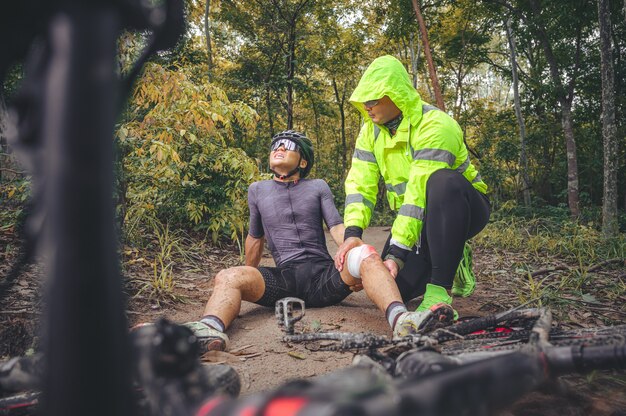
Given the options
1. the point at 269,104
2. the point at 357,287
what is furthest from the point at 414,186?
the point at 269,104

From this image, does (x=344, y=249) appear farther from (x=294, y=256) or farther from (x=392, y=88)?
(x=392, y=88)

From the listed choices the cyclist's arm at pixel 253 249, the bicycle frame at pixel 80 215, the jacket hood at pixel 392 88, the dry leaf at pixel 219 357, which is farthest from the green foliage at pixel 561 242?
the bicycle frame at pixel 80 215

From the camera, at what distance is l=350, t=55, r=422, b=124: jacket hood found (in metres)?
2.40

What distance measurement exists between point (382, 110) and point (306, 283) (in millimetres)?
1230

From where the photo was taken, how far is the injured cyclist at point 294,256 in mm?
2107

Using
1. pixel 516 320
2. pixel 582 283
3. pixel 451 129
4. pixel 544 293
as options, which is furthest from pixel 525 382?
pixel 582 283

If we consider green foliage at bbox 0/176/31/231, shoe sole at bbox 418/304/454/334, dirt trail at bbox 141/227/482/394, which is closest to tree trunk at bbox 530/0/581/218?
dirt trail at bbox 141/227/482/394

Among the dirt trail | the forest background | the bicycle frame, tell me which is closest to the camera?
the bicycle frame

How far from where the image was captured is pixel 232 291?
2.18 m

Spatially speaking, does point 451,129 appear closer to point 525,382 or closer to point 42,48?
point 525,382

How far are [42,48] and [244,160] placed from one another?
4.69 meters

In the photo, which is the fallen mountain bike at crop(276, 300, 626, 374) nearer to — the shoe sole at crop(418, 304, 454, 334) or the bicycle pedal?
the shoe sole at crop(418, 304, 454, 334)

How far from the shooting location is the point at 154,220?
483 cm

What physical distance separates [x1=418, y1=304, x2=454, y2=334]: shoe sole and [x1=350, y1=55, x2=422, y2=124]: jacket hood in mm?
1235
